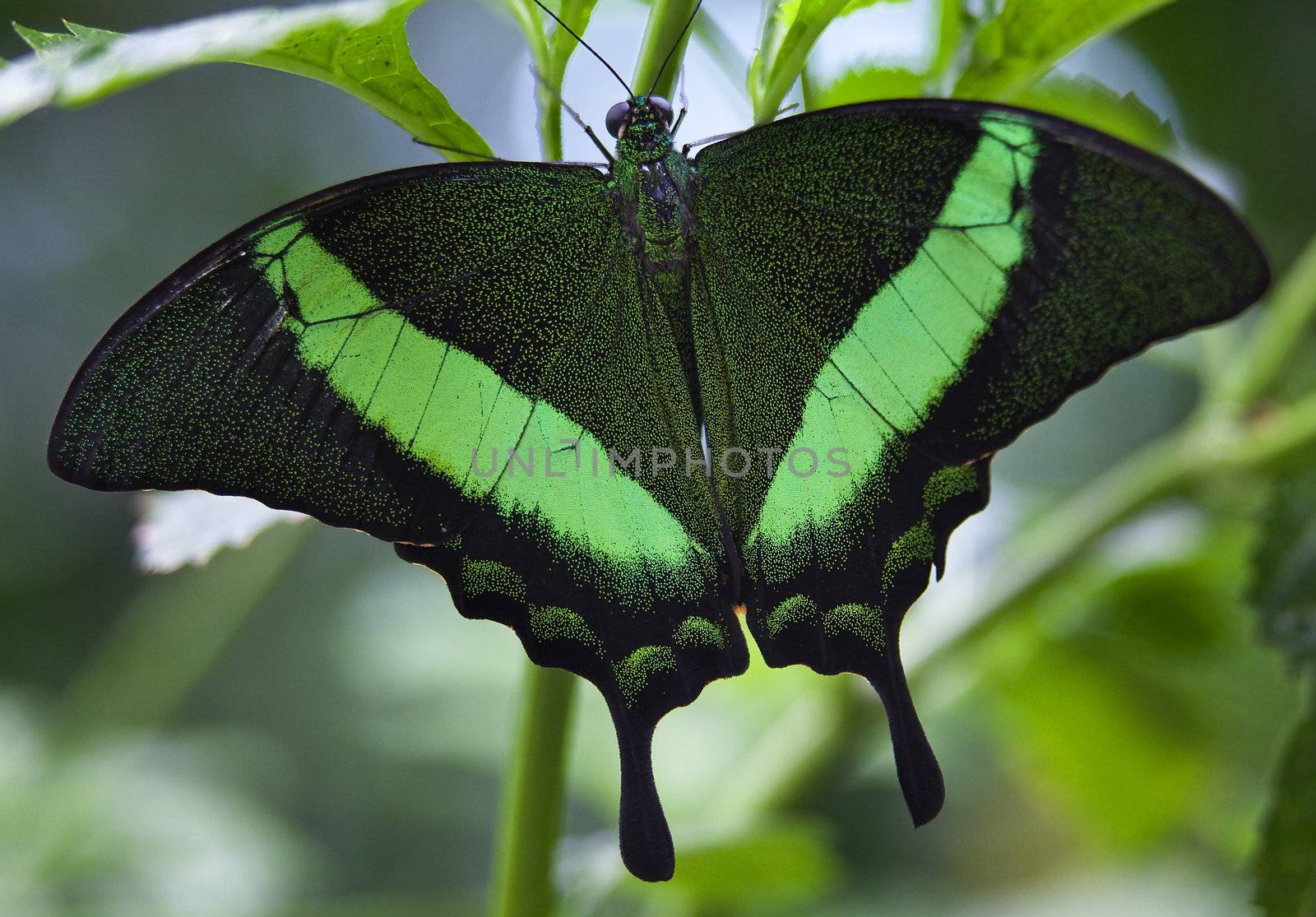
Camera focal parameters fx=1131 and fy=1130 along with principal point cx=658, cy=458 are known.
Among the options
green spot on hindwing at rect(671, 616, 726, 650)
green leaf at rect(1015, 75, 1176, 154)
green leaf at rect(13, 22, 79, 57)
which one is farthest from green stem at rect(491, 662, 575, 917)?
green leaf at rect(1015, 75, 1176, 154)

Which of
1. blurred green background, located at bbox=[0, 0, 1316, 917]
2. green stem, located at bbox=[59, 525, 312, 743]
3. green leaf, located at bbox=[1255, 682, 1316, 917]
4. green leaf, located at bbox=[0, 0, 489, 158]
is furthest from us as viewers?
green stem, located at bbox=[59, 525, 312, 743]

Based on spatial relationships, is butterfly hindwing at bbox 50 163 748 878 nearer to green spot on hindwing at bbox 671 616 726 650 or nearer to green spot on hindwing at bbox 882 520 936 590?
green spot on hindwing at bbox 671 616 726 650

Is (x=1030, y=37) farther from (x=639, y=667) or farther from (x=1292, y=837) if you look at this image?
(x=1292, y=837)

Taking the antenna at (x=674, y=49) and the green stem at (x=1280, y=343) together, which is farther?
the green stem at (x=1280, y=343)

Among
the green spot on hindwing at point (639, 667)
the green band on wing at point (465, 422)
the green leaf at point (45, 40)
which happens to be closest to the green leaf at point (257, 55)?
the green leaf at point (45, 40)

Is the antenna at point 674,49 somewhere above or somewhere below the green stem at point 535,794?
above

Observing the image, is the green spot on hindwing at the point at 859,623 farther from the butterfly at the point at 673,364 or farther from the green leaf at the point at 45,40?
the green leaf at the point at 45,40
